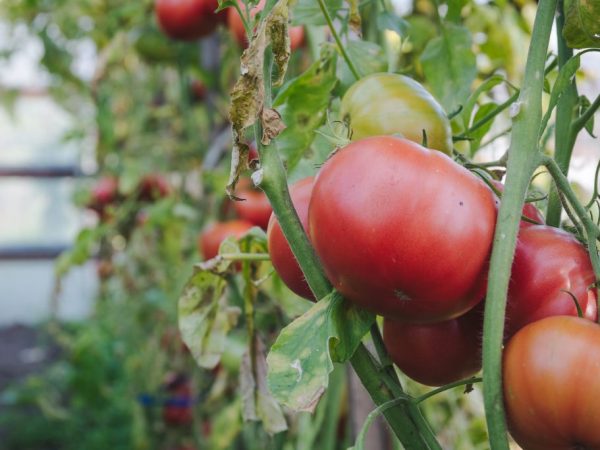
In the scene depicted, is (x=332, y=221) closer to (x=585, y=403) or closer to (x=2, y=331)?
(x=585, y=403)

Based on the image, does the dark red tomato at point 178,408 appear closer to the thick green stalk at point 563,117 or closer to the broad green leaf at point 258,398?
the broad green leaf at point 258,398

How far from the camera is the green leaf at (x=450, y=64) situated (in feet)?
1.90

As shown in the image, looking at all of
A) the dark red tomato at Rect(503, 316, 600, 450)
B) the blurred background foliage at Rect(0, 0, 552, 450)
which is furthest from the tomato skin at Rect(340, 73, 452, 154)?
the dark red tomato at Rect(503, 316, 600, 450)

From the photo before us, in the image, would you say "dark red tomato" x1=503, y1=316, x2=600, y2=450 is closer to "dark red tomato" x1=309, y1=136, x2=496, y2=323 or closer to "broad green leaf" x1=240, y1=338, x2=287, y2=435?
"dark red tomato" x1=309, y1=136, x2=496, y2=323

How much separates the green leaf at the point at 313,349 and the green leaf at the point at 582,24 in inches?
7.6

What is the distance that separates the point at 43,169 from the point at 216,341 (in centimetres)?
493

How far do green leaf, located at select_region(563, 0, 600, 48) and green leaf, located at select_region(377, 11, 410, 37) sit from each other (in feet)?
0.67

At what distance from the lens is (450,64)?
1.96 ft

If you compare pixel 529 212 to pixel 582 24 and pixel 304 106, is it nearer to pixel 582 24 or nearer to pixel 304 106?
pixel 582 24

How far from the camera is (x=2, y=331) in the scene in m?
5.48

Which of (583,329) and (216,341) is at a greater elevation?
(583,329)

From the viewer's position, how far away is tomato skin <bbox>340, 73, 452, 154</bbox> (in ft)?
1.48

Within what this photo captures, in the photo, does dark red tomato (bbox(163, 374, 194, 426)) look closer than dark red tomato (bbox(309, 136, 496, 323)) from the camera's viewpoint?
No

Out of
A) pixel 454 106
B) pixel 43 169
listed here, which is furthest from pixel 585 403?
pixel 43 169
